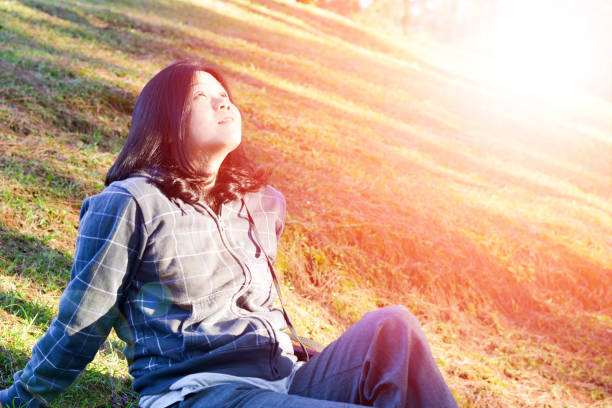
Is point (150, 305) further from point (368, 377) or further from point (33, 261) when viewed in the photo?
point (33, 261)

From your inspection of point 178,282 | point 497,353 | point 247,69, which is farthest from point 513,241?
point 247,69

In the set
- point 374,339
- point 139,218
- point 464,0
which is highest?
point 464,0

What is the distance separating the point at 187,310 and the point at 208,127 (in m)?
0.70

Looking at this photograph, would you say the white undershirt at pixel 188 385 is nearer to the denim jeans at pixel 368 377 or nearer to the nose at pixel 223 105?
the denim jeans at pixel 368 377

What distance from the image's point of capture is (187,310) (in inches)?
74.5

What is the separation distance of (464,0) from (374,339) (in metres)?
35.0

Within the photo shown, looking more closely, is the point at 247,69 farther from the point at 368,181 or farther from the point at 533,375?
the point at 533,375

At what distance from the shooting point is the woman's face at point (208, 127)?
6.86 feet

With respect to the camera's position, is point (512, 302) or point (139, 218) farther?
point (512, 302)

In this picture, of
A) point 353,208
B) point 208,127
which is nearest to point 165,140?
point 208,127

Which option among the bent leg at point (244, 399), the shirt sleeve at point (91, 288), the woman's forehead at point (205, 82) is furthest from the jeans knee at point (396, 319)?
the woman's forehead at point (205, 82)

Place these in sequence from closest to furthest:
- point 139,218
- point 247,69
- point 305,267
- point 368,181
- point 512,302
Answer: point 139,218 < point 305,267 < point 512,302 < point 368,181 < point 247,69

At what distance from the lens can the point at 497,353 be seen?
4180mm

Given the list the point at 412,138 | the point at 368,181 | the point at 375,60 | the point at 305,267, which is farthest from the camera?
the point at 375,60
